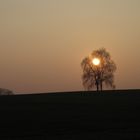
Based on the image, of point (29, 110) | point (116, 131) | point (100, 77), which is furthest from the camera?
point (100, 77)

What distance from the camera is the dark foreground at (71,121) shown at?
2397 cm

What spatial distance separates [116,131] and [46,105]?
712 inches

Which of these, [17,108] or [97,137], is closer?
[97,137]

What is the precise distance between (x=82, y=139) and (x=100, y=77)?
71.7 m

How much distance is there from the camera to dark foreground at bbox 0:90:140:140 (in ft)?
78.6

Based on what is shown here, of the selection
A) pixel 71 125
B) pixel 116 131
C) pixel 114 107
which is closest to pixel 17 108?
pixel 114 107

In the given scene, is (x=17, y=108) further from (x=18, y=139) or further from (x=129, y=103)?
(x=18, y=139)

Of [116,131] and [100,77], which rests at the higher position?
[100,77]

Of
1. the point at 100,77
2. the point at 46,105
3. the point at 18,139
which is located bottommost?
the point at 18,139

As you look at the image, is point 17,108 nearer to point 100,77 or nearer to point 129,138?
point 129,138

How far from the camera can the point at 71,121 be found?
30453 mm

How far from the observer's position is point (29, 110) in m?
38.1

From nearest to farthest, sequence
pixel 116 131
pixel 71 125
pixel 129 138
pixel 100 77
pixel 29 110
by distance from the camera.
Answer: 1. pixel 129 138
2. pixel 116 131
3. pixel 71 125
4. pixel 29 110
5. pixel 100 77

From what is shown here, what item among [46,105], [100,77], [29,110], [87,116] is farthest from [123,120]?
[100,77]
